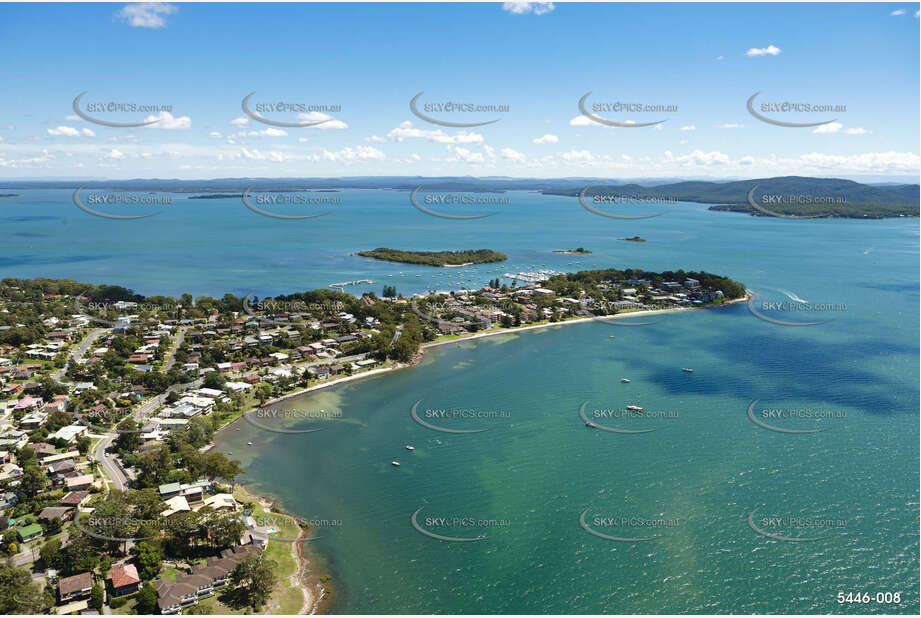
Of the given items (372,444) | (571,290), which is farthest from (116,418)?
(571,290)

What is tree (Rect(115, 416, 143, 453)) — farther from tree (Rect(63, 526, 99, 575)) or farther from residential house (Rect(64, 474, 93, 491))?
tree (Rect(63, 526, 99, 575))

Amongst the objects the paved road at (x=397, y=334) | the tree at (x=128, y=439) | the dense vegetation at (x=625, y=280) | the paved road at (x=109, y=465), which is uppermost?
the dense vegetation at (x=625, y=280)

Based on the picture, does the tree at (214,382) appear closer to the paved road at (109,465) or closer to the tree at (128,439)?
the tree at (128,439)

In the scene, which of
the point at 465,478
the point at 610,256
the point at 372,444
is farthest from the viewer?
Answer: the point at 610,256

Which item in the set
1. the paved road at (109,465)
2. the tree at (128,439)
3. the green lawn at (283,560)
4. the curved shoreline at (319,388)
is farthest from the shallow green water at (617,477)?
the paved road at (109,465)

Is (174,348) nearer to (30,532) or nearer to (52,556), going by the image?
(30,532)

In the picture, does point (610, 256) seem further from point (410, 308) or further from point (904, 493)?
point (904, 493)

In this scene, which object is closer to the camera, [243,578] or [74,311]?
[243,578]
